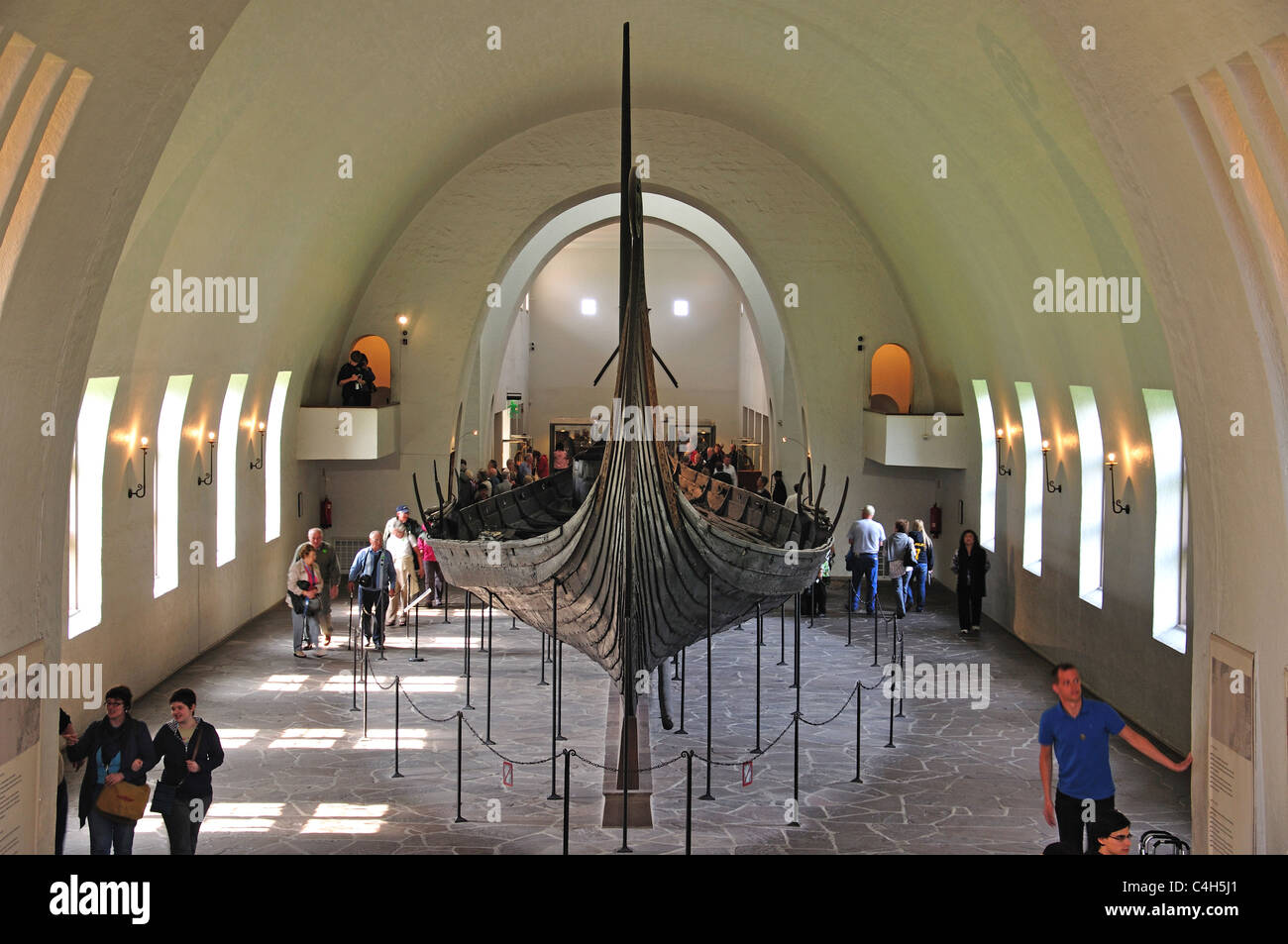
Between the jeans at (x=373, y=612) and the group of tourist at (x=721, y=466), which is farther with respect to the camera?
the group of tourist at (x=721, y=466)

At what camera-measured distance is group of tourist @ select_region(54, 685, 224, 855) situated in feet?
27.1

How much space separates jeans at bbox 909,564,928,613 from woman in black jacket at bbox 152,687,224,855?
13.5 metres

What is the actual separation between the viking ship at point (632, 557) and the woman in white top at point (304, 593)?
230cm

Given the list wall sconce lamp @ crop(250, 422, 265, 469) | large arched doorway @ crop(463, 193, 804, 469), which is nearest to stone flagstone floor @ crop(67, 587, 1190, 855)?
wall sconce lamp @ crop(250, 422, 265, 469)

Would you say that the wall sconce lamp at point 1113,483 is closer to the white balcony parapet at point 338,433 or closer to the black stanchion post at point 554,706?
the black stanchion post at point 554,706

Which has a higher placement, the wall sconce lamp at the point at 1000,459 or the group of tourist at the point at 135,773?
the wall sconce lamp at the point at 1000,459

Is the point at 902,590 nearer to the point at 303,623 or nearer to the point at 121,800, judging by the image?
the point at 303,623

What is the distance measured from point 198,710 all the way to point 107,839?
634 centimetres

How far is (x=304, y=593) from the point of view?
16984 mm

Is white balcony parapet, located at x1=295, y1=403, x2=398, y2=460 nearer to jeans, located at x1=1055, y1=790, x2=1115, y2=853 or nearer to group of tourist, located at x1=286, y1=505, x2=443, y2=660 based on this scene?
group of tourist, located at x1=286, y1=505, x2=443, y2=660

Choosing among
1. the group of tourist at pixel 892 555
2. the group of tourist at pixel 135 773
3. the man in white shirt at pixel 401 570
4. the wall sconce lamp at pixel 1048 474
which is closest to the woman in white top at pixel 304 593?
the man in white shirt at pixel 401 570

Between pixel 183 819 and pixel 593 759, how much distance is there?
5.06 metres

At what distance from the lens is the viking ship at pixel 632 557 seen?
12.0 m

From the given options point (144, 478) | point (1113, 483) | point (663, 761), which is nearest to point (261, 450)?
point (144, 478)
